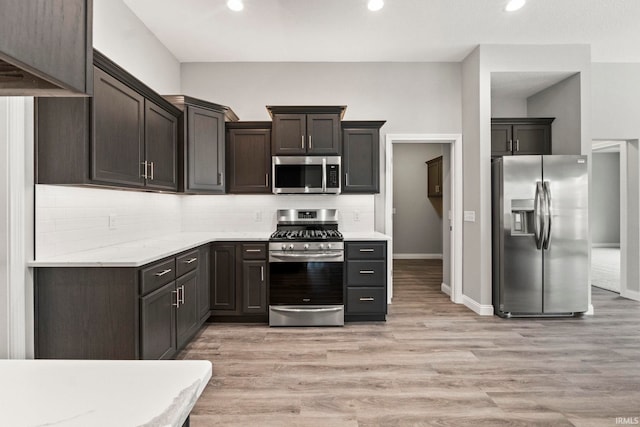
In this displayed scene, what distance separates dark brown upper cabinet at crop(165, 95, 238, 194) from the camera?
149 inches

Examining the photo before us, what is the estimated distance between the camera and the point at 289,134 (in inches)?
167

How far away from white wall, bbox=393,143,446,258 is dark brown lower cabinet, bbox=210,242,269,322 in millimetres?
5189

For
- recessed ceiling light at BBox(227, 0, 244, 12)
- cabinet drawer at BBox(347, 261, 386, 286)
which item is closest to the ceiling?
recessed ceiling light at BBox(227, 0, 244, 12)

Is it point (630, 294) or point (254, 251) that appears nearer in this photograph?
point (254, 251)

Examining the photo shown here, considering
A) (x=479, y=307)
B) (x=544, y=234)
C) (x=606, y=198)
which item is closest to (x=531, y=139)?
(x=544, y=234)

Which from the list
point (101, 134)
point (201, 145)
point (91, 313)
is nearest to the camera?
point (91, 313)

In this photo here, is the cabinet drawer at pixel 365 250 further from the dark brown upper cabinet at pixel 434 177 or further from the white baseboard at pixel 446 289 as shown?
the dark brown upper cabinet at pixel 434 177

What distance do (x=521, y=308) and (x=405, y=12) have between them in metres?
3.28

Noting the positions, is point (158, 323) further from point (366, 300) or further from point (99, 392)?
point (366, 300)

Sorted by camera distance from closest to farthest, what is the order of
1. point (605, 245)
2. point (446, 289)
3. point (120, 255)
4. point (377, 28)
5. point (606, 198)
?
point (120, 255) < point (377, 28) < point (446, 289) < point (605, 245) < point (606, 198)

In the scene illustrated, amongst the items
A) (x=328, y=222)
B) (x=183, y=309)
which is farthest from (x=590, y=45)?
(x=183, y=309)

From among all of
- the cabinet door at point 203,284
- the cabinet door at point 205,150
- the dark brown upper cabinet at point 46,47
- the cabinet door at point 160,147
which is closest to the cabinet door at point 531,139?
the cabinet door at point 205,150

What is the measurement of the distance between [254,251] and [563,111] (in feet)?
13.2

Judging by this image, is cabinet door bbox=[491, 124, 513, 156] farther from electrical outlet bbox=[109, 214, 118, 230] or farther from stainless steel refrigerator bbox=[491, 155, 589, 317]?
electrical outlet bbox=[109, 214, 118, 230]
